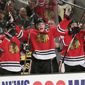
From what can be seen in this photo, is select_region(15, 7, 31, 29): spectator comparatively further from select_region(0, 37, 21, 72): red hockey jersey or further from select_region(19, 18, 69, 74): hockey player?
select_region(0, 37, 21, 72): red hockey jersey

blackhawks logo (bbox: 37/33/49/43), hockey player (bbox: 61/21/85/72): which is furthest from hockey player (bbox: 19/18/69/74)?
hockey player (bbox: 61/21/85/72)

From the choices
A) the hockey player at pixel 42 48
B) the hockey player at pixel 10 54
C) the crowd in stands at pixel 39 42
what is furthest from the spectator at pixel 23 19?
the hockey player at pixel 10 54

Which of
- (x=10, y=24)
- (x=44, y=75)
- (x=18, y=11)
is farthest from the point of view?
(x=18, y=11)

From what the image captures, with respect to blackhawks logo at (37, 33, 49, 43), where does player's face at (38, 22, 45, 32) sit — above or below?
above

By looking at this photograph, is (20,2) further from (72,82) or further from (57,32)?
(72,82)

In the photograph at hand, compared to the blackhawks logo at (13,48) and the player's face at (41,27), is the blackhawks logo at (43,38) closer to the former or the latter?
the player's face at (41,27)

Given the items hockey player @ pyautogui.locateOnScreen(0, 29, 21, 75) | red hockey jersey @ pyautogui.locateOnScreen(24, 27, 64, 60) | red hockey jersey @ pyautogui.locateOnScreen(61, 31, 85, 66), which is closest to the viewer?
hockey player @ pyautogui.locateOnScreen(0, 29, 21, 75)

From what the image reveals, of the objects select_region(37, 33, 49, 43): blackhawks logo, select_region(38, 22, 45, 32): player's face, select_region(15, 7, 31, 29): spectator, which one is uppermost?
select_region(15, 7, 31, 29): spectator

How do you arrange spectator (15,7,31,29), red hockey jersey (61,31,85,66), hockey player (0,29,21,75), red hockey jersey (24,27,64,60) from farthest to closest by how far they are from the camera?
spectator (15,7,31,29) → red hockey jersey (61,31,85,66) → red hockey jersey (24,27,64,60) → hockey player (0,29,21,75)

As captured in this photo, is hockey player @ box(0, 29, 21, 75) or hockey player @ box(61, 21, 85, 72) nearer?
hockey player @ box(0, 29, 21, 75)

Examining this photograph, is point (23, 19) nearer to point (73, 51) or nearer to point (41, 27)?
point (41, 27)

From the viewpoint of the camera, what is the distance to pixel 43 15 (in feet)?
26.0

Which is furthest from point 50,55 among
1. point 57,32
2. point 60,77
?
point 60,77

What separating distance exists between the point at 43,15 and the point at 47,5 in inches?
11.2
